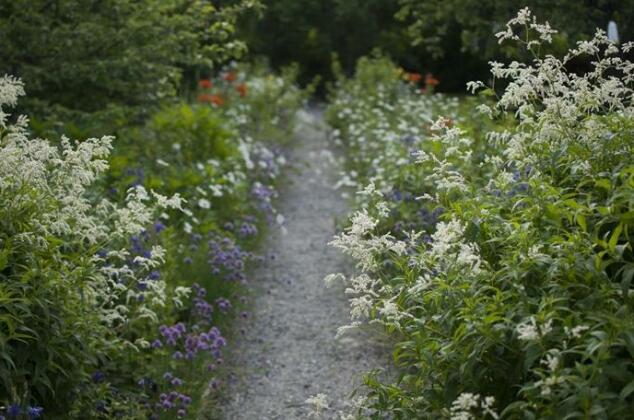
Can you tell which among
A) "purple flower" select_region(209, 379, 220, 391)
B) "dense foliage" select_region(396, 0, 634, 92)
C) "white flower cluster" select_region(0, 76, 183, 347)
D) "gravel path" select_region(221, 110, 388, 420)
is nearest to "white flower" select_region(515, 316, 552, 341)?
"gravel path" select_region(221, 110, 388, 420)

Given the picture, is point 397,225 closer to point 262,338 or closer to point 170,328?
point 262,338

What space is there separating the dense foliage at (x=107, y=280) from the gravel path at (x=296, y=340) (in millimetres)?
242

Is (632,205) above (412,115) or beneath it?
beneath

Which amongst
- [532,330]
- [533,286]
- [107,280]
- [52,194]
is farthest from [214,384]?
[532,330]

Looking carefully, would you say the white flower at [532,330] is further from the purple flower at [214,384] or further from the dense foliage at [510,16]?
the dense foliage at [510,16]

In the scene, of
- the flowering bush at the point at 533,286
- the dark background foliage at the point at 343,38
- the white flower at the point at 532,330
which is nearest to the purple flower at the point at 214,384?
the flowering bush at the point at 533,286

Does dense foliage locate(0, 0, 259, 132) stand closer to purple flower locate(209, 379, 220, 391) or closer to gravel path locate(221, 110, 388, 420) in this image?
gravel path locate(221, 110, 388, 420)

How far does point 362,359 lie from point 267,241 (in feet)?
10.1

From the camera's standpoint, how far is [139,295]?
4625mm

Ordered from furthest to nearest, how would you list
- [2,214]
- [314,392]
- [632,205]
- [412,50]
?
1. [412,50]
2. [314,392]
3. [2,214]
4. [632,205]

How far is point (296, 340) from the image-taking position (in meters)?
5.98

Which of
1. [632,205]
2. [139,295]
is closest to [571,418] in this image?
[632,205]

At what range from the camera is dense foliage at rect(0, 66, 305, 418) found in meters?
3.60

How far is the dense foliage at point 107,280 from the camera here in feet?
11.8
